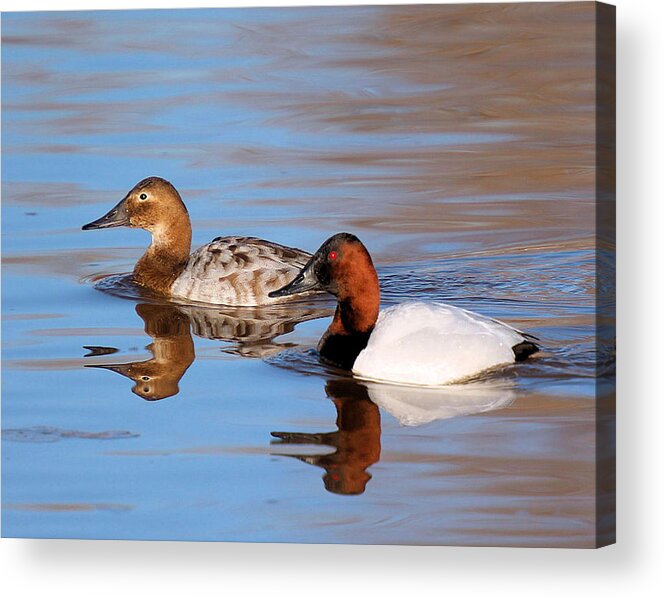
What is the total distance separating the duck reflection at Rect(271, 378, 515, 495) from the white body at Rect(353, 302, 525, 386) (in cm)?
4

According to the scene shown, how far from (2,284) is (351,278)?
41.1 inches

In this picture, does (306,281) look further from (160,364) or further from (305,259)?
(160,364)

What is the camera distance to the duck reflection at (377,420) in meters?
4.16

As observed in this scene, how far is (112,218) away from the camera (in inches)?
175

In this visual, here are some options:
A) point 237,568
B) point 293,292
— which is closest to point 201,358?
point 293,292

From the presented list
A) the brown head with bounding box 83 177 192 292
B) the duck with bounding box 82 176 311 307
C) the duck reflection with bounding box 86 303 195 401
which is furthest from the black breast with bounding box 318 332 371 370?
the brown head with bounding box 83 177 192 292

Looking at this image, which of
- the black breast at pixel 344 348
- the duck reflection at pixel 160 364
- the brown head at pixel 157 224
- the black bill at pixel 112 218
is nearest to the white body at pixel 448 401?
the black breast at pixel 344 348

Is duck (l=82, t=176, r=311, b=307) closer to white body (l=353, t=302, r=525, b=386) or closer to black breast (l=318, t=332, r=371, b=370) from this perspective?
black breast (l=318, t=332, r=371, b=370)

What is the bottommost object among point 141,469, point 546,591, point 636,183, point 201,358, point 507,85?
point 546,591

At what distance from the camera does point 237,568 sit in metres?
4.30

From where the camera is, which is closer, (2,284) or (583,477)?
(583,477)

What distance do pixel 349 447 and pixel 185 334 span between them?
65 cm

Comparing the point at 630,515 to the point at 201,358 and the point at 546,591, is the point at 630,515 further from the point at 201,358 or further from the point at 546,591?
the point at 201,358

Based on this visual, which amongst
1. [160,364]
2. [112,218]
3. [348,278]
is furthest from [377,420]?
[112,218]
